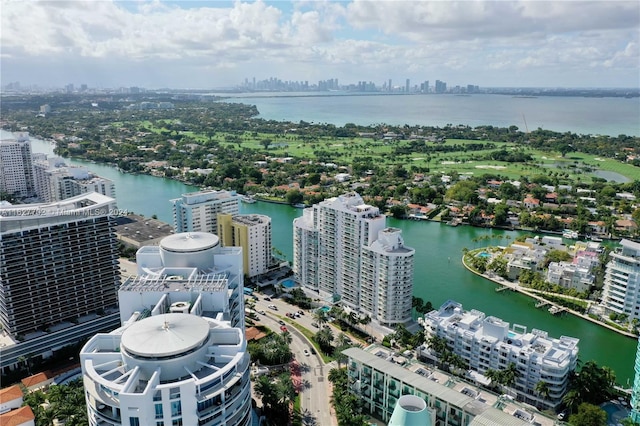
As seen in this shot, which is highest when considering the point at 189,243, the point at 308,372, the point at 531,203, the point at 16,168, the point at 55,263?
the point at 189,243

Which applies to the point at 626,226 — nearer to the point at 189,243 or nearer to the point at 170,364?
the point at 189,243

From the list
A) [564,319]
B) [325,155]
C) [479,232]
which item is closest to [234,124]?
[325,155]

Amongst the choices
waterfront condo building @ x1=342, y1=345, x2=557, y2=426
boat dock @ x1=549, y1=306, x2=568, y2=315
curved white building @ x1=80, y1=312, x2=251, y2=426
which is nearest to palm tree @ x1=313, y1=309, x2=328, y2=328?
waterfront condo building @ x1=342, y1=345, x2=557, y2=426

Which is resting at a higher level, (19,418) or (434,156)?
(434,156)

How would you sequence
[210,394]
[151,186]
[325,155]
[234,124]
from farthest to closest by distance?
[234,124], [325,155], [151,186], [210,394]

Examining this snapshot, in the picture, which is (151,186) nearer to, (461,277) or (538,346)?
(461,277)

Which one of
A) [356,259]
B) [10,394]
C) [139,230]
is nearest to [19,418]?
[10,394]

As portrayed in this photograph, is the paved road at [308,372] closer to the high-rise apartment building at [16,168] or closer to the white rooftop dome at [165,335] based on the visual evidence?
the white rooftop dome at [165,335]
